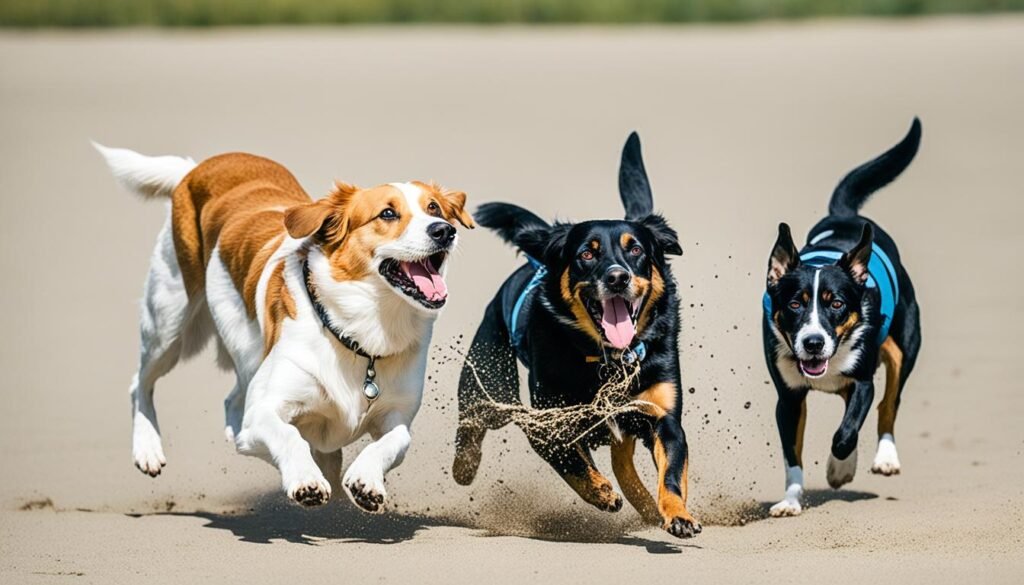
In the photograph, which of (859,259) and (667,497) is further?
(859,259)

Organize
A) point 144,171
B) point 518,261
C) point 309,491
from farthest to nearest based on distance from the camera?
point 518,261
point 144,171
point 309,491

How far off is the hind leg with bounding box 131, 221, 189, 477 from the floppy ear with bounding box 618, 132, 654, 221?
2.11m

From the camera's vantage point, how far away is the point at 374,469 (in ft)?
19.9

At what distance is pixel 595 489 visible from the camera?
654cm

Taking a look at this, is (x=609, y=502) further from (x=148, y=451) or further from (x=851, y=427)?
(x=148, y=451)

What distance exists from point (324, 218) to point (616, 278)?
1.13m

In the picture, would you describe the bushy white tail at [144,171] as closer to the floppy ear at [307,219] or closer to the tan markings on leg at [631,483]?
the floppy ear at [307,219]

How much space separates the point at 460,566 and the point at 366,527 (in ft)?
3.28

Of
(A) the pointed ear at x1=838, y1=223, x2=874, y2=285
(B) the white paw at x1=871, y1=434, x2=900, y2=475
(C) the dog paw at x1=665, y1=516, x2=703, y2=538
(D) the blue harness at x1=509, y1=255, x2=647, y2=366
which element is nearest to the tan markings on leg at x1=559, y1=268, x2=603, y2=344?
(D) the blue harness at x1=509, y1=255, x2=647, y2=366

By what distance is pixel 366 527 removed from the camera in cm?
677

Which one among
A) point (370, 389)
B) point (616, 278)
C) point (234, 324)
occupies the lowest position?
point (370, 389)

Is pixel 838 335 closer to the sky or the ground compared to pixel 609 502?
closer to the sky

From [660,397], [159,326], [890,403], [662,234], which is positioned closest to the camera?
[660,397]

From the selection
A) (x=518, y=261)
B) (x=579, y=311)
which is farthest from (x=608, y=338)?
(x=518, y=261)
